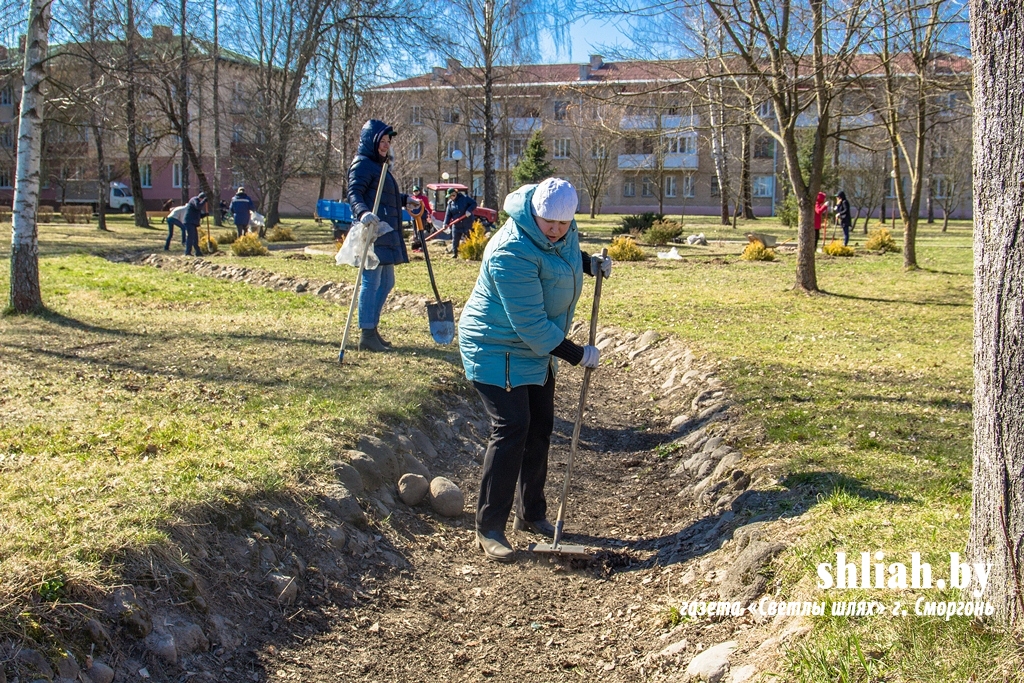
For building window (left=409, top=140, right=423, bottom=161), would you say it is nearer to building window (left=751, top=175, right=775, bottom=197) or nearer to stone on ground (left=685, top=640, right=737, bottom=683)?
building window (left=751, top=175, right=775, bottom=197)

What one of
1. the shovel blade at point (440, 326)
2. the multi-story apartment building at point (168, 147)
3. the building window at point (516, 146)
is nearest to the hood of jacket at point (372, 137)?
the shovel blade at point (440, 326)

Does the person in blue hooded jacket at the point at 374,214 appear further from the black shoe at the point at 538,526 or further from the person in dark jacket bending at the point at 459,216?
the person in dark jacket bending at the point at 459,216

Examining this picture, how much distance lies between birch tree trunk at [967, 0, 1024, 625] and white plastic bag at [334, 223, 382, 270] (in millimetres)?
5549

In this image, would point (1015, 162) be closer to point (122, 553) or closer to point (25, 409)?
point (122, 553)

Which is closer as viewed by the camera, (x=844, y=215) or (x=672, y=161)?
(x=844, y=215)

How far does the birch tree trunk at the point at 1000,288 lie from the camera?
10.0ft

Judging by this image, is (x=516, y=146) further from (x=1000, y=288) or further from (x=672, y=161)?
(x=1000, y=288)

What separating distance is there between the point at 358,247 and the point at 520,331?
3853 mm

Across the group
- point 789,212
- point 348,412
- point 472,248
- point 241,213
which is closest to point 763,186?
point 789,212

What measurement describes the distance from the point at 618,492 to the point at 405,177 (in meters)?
47.3

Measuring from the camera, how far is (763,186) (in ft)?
199

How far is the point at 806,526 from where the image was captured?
175 inches

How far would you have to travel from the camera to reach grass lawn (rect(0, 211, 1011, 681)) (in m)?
3.70

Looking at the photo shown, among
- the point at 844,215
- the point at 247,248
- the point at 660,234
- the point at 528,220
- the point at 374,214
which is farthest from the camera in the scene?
the point at 844,215
